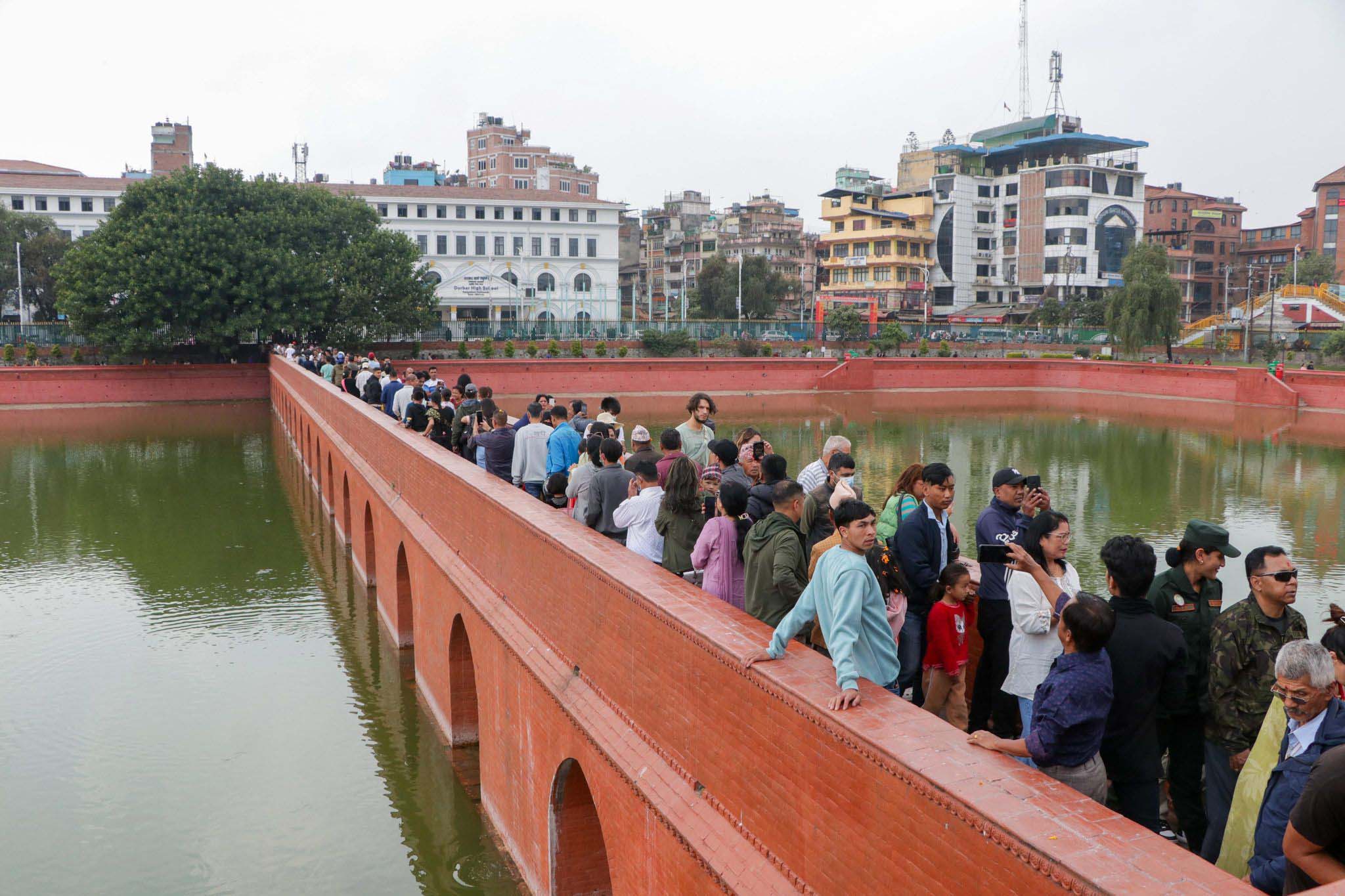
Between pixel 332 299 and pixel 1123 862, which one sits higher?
pixel 332 299

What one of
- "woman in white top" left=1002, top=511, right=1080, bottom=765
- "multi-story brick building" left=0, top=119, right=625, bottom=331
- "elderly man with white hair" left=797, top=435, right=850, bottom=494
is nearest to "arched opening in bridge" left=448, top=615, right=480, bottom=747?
"elderly man with white hair" left=797, top=435, right=850, bottom=494

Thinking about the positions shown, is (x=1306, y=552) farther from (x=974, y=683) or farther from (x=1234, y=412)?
(x=1234, y=412)

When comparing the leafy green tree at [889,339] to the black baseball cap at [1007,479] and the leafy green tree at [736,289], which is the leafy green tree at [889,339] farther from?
the black baseball cap at [1007,479]

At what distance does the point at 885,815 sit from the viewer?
3.74m

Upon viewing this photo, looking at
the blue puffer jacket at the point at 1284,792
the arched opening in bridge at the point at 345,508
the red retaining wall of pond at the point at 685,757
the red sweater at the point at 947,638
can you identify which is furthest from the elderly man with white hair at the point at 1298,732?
the arched opening in bridge at the point at 345,508

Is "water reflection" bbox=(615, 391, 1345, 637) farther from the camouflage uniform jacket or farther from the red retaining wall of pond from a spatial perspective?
the camouflage uniform jacket

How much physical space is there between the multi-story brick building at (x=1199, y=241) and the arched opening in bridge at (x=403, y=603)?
8199 centimetres

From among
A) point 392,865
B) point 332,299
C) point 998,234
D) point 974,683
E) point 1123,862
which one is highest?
point 998,234

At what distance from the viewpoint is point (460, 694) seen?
34.1 feet

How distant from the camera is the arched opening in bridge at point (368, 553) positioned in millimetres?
16125

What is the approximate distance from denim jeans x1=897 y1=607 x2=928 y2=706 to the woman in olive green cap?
1245mm

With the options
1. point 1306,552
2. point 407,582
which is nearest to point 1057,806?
point 407,582

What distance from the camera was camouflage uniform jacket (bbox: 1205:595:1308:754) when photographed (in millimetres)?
4367

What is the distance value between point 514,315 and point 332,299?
2606 centimetres
